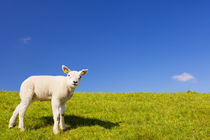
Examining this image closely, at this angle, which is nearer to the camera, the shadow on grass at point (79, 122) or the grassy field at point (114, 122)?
the grassy field at point (114, 122)

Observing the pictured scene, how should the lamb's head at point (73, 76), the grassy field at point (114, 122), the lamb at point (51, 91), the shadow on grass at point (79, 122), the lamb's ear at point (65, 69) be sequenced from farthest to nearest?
the shadow on grass at point (79, 122)
the lamb at point (51, 91)
the lamb's ear at point (65, 69)
the grassy field at point (114, 122)
the lamb's head at point (73, 76)

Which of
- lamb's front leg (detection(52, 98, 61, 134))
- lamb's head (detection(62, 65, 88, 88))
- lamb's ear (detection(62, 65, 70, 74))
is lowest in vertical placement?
lamb's front leg (detection(52, 98, 61, 134))

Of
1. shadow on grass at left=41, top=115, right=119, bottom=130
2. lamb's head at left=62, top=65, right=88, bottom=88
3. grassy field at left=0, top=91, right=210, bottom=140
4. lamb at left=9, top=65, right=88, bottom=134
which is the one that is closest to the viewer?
lamb's head at left=62, top=65, right=88, bottom=88

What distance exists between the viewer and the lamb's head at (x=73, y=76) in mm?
6636

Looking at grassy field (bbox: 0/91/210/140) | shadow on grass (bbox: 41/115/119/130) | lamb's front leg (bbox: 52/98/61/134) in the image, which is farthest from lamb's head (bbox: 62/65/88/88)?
shadow on grass (bbox: 41/115/119/130)

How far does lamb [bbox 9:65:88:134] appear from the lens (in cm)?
706

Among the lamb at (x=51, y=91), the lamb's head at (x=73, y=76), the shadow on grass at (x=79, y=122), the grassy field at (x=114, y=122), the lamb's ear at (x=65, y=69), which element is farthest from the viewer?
the shadow on grass at (x=79, y=122)

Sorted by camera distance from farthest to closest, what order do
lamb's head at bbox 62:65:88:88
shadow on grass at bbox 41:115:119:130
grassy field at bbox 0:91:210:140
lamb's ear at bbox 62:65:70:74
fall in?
shadow on grass at bbox 41:115:119:130
lamb's ear at bbox 62:65:70:74
grassy field at bbox 0:91:210:140
lamb's head at bbox 62:65:88:88

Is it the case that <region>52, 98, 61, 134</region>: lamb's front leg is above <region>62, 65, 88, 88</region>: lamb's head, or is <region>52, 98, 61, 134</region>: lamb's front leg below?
below

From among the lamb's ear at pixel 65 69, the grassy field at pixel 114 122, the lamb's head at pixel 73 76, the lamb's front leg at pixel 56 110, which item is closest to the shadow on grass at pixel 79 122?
the grassy field at pixel 114 122

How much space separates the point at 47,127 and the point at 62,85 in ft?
6.86

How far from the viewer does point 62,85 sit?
7172 mm

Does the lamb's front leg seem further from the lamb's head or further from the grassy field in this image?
the lamb's head

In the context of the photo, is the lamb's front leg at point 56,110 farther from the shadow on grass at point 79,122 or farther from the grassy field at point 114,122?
the shadow on grass at point 79,122
